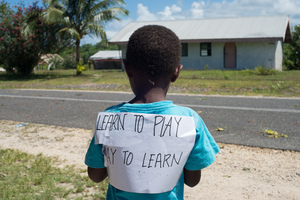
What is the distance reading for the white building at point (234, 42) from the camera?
74.5 feet

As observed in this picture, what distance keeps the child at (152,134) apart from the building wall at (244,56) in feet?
→ 67.3

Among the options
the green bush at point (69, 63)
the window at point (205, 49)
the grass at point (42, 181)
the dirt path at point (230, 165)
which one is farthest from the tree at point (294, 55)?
the green bush at point (69, 63)

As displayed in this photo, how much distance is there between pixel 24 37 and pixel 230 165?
780 inches

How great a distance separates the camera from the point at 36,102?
10.4 metres

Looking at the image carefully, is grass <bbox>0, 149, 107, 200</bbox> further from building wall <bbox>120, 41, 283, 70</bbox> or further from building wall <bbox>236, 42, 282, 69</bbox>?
building wall <bbox>236, 42, 282, 69</bbox>

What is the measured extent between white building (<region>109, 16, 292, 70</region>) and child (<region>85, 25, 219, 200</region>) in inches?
861

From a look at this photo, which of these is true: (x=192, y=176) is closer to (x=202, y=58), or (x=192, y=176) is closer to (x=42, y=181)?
(x=42, y=181)

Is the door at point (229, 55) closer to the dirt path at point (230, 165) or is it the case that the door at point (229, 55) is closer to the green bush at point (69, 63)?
the dirt path at point (230, 165)

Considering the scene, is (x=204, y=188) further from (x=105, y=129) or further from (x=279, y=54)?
(x=279, y=54)

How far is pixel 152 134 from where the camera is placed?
1556 millimetres

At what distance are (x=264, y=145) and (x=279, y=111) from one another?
3.16 meters

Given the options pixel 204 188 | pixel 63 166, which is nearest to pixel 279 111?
pixel 204 188

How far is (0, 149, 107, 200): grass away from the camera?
10.9 feet

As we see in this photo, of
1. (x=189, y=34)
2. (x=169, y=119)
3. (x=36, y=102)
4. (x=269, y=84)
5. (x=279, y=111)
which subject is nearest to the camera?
(x=169, y=119)
